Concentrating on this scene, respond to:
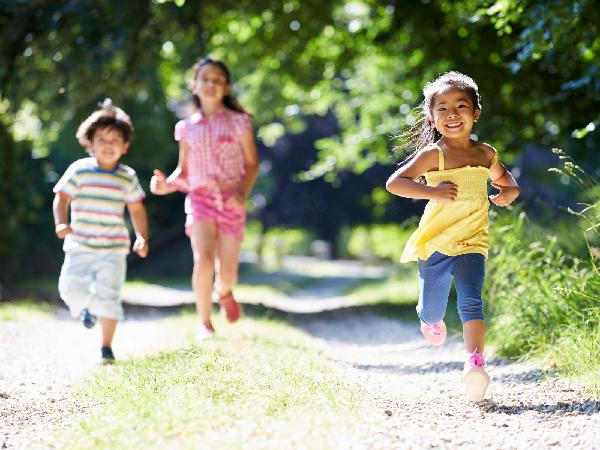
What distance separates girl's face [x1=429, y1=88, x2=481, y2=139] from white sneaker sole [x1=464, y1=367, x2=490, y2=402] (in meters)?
1.15

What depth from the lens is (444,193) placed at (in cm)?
400

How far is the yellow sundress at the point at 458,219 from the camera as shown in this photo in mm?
4137

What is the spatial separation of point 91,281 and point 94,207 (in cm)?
48

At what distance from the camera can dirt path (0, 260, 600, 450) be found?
322 cm

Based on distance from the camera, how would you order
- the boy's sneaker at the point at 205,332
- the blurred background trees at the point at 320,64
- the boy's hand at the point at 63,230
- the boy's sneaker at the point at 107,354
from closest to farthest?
the boy's hand at the point at 63,230
the boy's sneaker at the point at 107,354
the boy's sneaker at the point at 205,332
the blurred background trees at the point at 320,64

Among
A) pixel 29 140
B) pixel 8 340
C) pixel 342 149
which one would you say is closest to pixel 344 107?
pixel 342 149

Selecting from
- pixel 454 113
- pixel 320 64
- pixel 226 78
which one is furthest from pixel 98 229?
pixel 320 64

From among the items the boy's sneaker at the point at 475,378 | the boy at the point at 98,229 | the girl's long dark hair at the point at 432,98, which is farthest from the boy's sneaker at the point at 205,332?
the boy's sneaker at the point at 475,378

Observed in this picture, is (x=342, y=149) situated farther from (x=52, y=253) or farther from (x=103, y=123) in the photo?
(x=52, y=253)

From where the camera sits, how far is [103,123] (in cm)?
568

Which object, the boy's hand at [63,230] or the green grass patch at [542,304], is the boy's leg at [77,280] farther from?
the green grass patch at [542,304]

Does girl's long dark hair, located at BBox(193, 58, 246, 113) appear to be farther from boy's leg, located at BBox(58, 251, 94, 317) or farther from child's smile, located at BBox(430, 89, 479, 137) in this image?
child's smile, located at BBox(430, 89, 479, 137)

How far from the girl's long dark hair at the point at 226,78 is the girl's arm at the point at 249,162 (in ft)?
0.70

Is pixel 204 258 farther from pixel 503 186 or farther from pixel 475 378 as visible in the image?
pixel 475 378
